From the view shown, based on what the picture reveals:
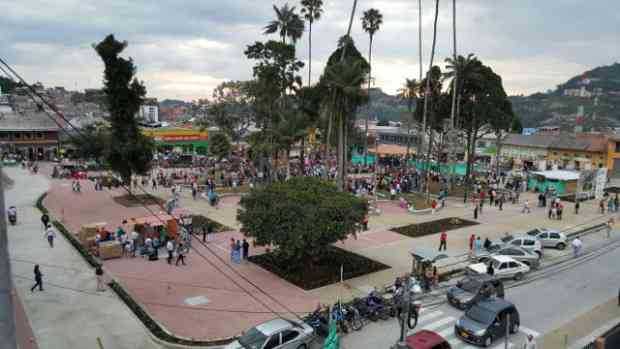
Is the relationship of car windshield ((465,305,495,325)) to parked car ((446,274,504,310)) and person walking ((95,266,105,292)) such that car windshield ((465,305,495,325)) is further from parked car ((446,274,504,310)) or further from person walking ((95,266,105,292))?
person walking ((95,266,105,292))

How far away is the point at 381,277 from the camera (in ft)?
68.6

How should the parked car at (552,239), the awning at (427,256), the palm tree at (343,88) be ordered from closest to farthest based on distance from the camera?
the awning at (427,256)
the parked car at (552,239)
the palm tree at (343,88)

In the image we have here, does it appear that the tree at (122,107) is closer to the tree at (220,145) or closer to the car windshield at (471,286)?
the tree at (220,145)

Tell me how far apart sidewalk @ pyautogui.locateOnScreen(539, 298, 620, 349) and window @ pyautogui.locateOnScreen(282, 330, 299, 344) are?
8.20 meters

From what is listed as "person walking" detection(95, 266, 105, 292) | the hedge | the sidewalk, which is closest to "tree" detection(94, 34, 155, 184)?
the hedge

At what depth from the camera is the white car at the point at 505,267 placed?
20969mm

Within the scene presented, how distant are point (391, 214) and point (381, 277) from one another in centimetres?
1480

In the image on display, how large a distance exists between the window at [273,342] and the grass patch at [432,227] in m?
17.0

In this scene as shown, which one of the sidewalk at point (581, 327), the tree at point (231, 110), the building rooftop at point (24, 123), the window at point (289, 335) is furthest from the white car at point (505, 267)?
the building rooftop at point (24, 123)

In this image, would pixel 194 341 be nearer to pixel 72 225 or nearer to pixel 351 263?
pixel 351 263

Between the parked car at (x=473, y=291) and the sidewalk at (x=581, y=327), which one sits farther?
the parked car at (x=473, y=291)

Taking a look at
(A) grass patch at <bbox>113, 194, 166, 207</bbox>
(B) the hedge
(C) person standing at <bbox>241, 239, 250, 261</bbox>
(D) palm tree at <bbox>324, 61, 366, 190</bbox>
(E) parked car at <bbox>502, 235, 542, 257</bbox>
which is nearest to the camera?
(B) the hedge

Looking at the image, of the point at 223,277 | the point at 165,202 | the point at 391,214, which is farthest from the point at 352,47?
the point at 223,277

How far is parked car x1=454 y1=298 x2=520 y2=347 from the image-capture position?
14719mm
